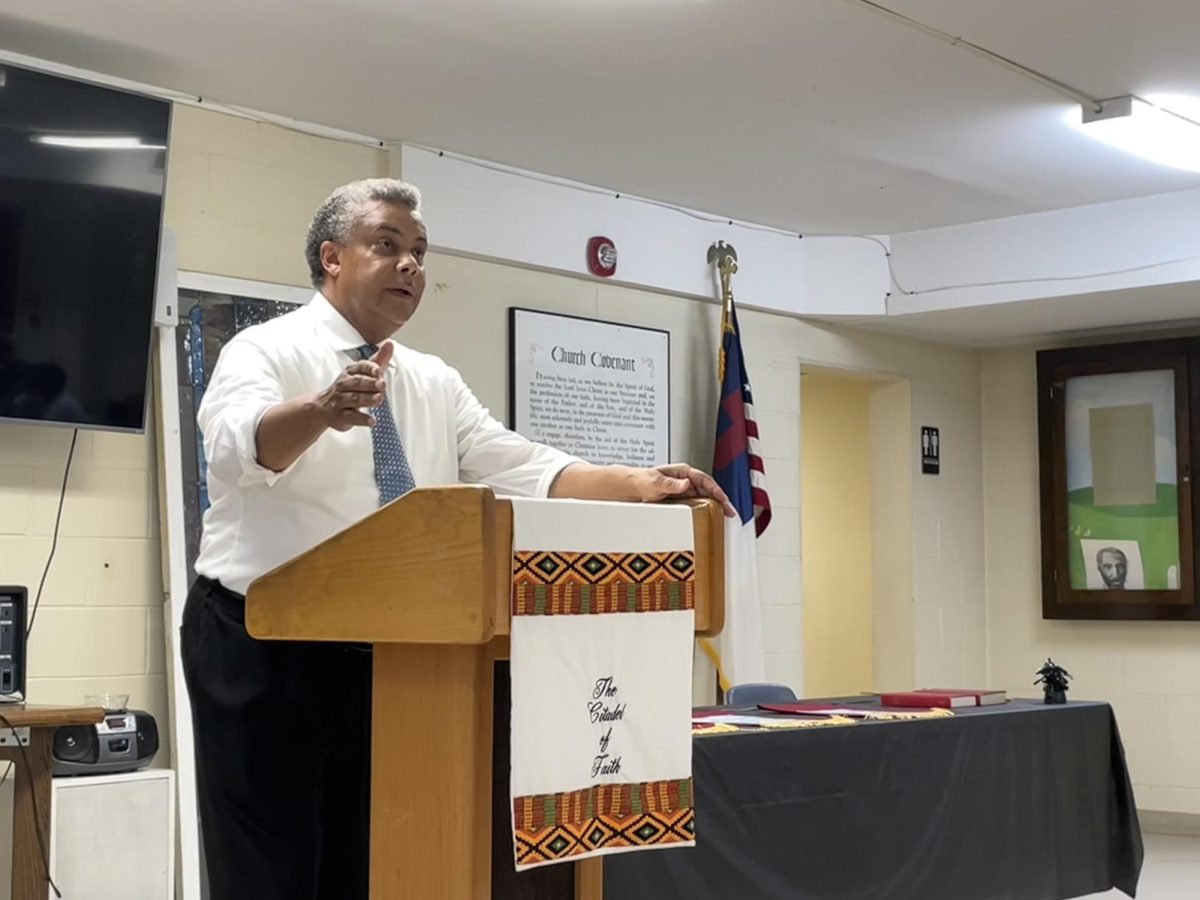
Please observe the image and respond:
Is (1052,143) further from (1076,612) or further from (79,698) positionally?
(79,698)

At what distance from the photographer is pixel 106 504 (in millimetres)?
4340

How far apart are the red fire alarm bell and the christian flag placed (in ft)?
1.86

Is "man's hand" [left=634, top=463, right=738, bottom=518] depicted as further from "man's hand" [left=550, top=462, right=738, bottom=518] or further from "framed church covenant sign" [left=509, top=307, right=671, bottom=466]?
"framed church covenant sign" [left=509, top=307, right=671, bottom=466]

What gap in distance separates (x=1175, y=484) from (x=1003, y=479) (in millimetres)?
975

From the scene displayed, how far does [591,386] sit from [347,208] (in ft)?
12.3

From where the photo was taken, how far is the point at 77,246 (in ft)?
13.6

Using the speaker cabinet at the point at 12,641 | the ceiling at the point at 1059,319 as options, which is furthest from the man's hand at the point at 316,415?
the ceiling at the point at 1059,319

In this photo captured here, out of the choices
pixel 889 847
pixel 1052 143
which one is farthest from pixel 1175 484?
pixel 889 847

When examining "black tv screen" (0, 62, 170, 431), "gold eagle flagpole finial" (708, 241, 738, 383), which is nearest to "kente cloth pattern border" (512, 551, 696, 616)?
"black tv screen" (0, 62, 170, 431)

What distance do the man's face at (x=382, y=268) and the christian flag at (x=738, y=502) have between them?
13.3 feet

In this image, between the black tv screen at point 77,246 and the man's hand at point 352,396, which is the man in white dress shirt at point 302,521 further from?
the black tv screen at point 77,246

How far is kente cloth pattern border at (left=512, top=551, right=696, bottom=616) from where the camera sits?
5.35 feet

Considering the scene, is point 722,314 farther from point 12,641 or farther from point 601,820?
point 601,820

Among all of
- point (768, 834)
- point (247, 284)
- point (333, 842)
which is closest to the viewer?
point (333, 842)
